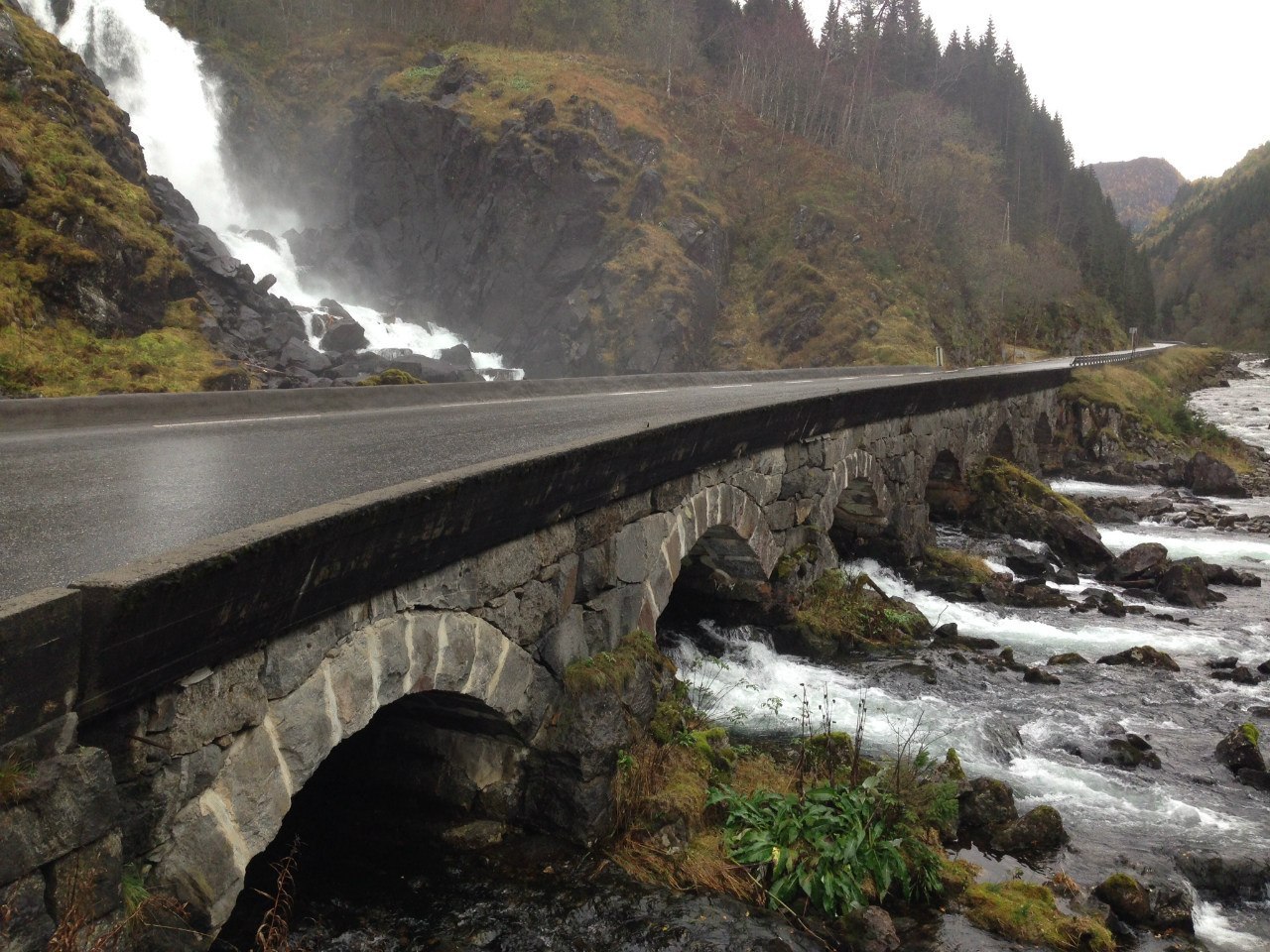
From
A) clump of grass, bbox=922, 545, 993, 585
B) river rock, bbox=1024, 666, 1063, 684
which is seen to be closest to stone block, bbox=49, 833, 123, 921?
river rock, bbox=1024, 666, 1063, 684

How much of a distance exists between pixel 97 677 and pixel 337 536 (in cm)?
107

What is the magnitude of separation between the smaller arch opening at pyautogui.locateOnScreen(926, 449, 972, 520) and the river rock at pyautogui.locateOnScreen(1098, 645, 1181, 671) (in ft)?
21.9

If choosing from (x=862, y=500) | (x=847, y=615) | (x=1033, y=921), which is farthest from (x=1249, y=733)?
(x=862, y=500)

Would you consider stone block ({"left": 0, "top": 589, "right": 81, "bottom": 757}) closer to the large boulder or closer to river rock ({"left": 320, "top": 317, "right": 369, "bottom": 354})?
the large boulder

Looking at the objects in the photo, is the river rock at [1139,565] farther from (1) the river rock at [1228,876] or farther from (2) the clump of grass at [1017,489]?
(1) the river rock at [1228,876]

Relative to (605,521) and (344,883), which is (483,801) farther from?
(605,521)

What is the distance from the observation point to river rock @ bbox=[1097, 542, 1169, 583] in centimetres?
1577

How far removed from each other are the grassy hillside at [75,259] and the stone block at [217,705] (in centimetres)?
1558

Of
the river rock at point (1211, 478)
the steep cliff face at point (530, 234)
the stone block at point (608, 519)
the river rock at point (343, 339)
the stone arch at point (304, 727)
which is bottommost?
the river rock at point (1211, 478)

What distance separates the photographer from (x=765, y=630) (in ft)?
35.7

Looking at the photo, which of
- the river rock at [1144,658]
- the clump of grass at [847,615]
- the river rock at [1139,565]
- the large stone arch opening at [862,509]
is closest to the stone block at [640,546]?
the clump of grass at [847,615]

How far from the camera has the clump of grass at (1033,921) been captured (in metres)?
5.68

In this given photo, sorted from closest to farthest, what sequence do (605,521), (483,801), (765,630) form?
(483,801)
(605,521)
(765,630)

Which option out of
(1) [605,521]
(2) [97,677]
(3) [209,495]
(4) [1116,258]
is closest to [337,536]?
(2) [97,677]
